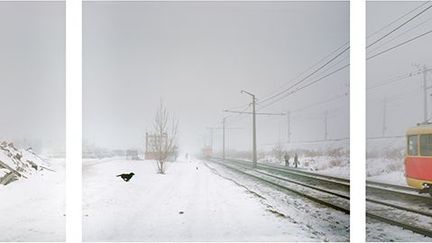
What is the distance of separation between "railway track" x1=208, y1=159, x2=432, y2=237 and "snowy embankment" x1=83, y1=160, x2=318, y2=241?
1.11ft

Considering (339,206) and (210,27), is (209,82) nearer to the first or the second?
(210,27)

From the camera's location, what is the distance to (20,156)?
150 inches

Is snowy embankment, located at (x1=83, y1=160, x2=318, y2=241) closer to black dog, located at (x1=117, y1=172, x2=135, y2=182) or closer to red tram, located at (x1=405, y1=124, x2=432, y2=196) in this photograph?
black dog, located at (x1=117, y1=172, x2=135, y2=182)

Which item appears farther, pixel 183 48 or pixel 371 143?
pixel 183 48

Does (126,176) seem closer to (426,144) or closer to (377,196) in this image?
(377,196)

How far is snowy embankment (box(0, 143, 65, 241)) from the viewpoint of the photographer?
149 inches

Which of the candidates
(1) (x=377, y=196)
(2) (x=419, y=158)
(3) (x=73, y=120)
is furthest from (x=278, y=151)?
(3) (x=73, y=120)

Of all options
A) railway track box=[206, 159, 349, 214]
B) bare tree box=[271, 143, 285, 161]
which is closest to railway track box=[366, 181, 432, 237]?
railway track box=[206, 159, 349, 214]

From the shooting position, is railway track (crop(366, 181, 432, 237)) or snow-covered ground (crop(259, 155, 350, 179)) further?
snow-covered ground (crop(259, 155, 350, 179))

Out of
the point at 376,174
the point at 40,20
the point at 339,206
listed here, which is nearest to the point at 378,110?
the point at 376,174

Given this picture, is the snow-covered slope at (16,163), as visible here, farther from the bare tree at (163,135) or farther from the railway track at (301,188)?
the railway track at (301,188)

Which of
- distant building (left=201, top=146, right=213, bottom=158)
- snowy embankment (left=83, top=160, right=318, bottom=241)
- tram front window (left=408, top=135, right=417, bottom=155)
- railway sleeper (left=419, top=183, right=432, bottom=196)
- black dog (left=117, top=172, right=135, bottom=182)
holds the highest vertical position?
tram front window (left=408, top=135, right=417, bottom=155)

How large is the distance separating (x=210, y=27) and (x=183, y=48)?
1.06ft

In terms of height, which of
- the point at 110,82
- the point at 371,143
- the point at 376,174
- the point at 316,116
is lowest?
the point at 376,174
